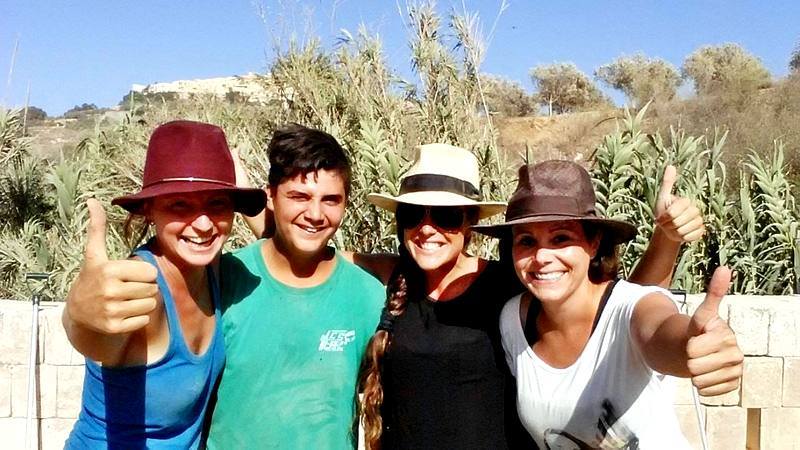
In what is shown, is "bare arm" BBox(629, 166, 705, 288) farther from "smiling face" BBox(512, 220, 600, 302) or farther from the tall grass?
the tall grass

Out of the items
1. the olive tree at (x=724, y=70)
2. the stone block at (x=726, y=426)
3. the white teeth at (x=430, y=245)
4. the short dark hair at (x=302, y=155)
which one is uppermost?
the olive tree at (x=724, y=70)

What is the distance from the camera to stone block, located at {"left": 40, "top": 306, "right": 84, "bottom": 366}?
10.8ft

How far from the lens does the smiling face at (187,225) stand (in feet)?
6.21

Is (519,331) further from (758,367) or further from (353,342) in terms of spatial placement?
(758,367)

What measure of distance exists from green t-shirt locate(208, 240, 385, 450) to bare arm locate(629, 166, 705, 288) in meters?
0.95

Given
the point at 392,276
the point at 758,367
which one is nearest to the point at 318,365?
the point at 392,276

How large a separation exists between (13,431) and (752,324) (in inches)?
140

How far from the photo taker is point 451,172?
8.14 ft

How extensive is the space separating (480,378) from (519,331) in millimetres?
201

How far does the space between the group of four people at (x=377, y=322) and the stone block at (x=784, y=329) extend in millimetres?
1562

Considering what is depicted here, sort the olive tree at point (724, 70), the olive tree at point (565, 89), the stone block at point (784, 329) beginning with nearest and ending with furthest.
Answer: the stone block at point (784, 329) → the olive tree at point (724, 70) → the olive tree at point (565, 89)

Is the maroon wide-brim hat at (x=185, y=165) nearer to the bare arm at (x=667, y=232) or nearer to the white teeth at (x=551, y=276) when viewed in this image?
the white teeth at (x=551, y=276)

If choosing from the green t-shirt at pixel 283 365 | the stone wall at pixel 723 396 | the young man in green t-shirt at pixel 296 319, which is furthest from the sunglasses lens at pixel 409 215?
the stone wall at pixel 723 396

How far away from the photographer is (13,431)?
10.9ft
